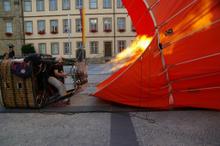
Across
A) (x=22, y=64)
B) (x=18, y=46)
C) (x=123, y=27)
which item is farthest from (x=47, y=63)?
(x=18, y=46)

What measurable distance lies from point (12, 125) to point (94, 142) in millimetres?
2141

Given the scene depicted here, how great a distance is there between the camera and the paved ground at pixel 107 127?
473 centimetres

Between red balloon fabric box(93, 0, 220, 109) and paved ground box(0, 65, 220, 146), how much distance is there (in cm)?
34

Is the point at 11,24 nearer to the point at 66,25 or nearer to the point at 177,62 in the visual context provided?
the point at 66,25

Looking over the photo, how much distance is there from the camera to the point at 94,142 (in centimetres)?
469

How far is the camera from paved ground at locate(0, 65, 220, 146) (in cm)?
473

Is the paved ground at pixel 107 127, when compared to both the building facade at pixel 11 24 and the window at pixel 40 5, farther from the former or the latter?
the window at pixel 40 5

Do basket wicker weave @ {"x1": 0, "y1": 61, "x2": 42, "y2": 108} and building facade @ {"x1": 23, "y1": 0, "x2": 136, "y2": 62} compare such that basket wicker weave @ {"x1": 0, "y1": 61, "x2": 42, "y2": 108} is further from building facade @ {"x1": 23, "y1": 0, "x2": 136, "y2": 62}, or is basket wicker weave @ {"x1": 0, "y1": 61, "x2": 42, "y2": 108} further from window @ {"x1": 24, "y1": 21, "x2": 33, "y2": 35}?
window @ {"x1": 24, "y1": 21, "x2": 33, "y2": 35}

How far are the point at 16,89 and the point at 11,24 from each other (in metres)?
37.5

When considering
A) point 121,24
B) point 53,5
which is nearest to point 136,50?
point 121,24

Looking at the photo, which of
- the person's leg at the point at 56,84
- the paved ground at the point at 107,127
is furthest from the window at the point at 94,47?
the paved ground at the point at 107,127

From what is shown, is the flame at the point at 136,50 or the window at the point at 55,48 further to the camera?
the window at the point at 55,48

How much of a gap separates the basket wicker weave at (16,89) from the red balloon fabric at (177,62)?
6.37 feet

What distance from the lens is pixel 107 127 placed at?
217 inches
